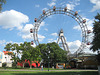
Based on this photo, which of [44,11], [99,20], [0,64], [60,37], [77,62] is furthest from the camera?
[0,64]

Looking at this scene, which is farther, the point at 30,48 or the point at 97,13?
the point at 30,48

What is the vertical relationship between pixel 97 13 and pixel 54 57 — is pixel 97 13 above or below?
above

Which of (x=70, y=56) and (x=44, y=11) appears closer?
(x=44, y=11)

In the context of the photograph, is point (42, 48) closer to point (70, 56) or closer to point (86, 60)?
point (70, 56)

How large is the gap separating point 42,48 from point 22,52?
1753 cm

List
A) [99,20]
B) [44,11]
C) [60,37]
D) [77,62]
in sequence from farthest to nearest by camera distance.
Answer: [77,62], [60,37], [44,11], [99,20]

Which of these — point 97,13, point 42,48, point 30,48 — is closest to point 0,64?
point 42,48

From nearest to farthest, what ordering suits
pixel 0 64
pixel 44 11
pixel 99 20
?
1. pixel 99 20
2. pixel 44 11
3. pixel 0 64

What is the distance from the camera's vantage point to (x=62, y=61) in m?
62.7

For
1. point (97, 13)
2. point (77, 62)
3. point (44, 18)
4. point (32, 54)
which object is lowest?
point (77, 62)

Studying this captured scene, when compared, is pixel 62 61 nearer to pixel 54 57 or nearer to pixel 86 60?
pixel 54 57

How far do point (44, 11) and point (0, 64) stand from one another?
150 feet

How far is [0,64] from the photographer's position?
7600 cm

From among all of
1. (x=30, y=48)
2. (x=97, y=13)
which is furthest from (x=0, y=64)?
(x=97, y=13)
